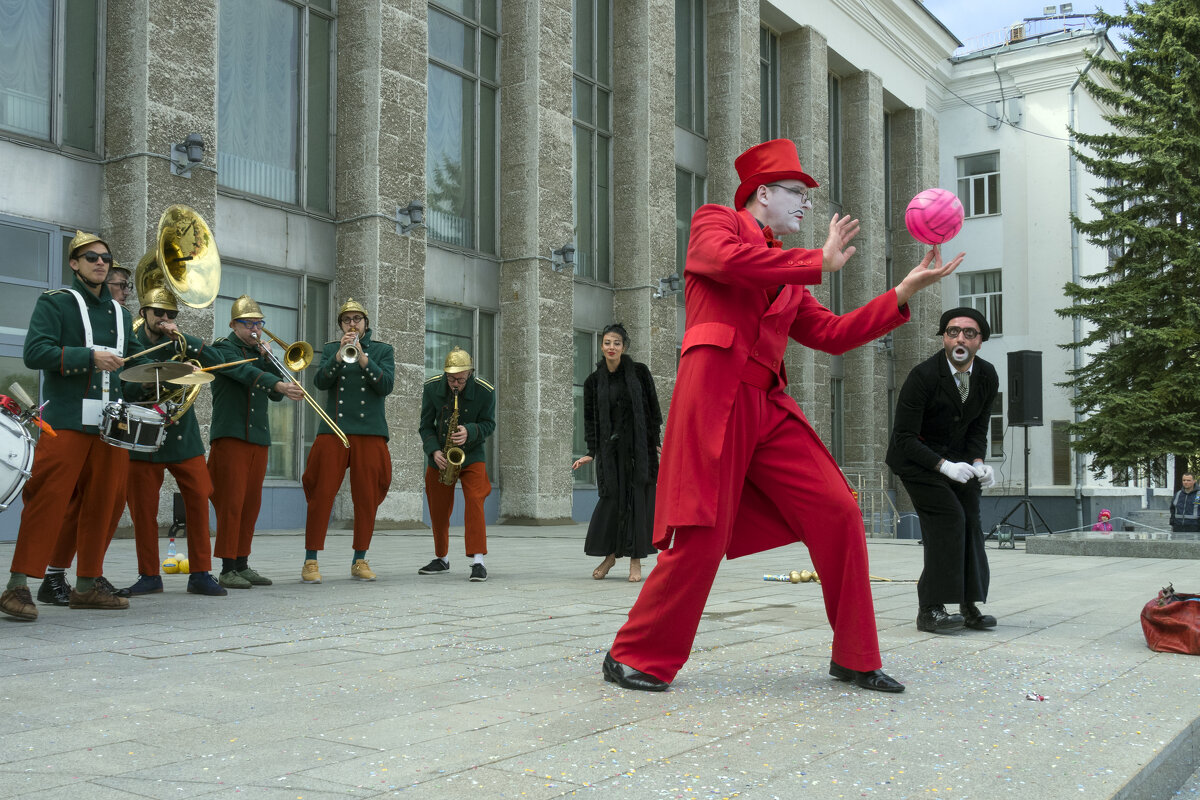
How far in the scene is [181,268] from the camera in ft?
28.0

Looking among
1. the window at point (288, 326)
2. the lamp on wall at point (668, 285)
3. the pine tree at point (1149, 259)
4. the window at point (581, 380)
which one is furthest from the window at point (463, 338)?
the pine tree at point (1149, 259)

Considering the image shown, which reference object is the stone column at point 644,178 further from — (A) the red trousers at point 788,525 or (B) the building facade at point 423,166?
(A) the red trousers at point 788,525

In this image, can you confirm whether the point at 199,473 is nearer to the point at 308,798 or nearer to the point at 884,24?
the point at 308,798

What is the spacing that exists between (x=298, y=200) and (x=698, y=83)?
13.3 metres

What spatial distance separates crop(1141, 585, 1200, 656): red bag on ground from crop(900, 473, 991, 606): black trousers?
39.0 inches

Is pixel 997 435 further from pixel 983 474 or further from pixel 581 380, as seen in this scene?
pixel 983 474

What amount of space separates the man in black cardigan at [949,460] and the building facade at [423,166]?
1079cm

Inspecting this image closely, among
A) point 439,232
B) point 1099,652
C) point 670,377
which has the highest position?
point 439,232

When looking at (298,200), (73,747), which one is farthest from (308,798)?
(298,200)

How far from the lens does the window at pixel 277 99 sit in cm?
1769

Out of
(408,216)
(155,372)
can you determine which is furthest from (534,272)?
(155,372)

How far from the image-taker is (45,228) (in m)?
14.9

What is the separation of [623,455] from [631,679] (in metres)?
5.53

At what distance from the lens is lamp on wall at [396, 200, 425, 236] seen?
19.0m
